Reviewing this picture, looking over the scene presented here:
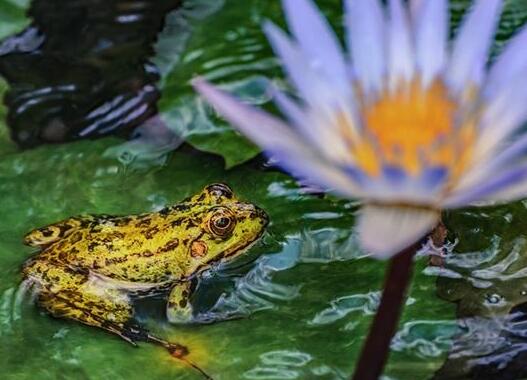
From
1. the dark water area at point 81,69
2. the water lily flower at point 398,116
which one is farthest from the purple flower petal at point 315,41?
the dark water area at point 81,69

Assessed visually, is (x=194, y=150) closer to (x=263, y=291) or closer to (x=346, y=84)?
(x=263, y=291)

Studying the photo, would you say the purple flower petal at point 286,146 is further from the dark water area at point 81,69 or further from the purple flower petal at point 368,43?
the dark water area at point 81,69

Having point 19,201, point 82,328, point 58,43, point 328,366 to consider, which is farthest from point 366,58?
point 58,43

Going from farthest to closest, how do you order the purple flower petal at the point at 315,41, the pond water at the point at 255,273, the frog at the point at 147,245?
the frog at the point at 147,245, the pond water at the point at 255,273, the purple flower petal at the point at 315,41

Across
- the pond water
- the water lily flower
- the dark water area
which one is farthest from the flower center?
the dark water area

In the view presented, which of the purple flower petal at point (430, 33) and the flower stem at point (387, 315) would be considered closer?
the flower stem at point (387, 315)

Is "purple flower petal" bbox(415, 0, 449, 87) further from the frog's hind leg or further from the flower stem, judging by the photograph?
the frog's hind leg

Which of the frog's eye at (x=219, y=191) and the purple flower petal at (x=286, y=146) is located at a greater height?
the purple flower petal at (x=286, y=146)
